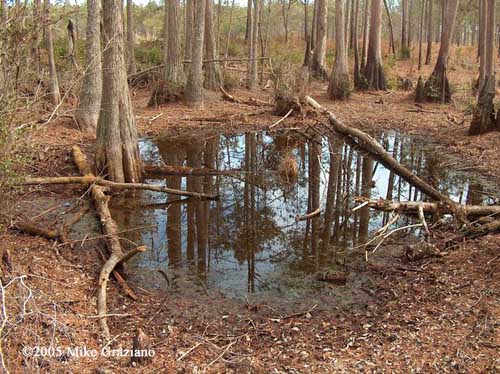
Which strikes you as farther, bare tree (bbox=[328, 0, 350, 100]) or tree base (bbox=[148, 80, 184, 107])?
bare tree (bbox=[328, 0, 350, 100])

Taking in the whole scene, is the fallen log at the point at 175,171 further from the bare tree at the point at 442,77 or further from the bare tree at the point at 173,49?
the bare tree at the point at 442,77

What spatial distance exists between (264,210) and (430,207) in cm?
247

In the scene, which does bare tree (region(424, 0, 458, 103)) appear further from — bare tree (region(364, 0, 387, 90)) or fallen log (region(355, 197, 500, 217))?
fallen log (region(355, 197, 500, 217))

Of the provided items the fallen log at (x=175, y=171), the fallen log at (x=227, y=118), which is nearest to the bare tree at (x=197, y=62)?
the fallen log at (x=227, y=118)

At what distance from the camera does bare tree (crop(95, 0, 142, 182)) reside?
8.33 metres

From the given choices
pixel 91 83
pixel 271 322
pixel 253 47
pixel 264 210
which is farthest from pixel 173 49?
pixel 271 322

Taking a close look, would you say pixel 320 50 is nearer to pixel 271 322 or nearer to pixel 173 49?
pixel 173 49

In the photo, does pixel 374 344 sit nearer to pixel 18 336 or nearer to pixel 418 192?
pixel 18 336

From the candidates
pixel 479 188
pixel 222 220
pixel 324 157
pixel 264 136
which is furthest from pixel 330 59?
pixel 222 220

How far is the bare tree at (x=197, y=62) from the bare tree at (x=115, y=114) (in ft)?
21.5

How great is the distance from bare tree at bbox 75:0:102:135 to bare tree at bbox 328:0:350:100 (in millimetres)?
8414

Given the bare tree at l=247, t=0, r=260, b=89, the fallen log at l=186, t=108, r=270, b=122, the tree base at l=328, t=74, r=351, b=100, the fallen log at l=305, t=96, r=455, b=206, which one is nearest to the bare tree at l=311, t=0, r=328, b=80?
the bare tree at l=247, t=0, r=260, b=89

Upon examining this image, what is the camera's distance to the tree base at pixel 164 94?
15.9 m

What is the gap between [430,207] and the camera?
7.35 metres
